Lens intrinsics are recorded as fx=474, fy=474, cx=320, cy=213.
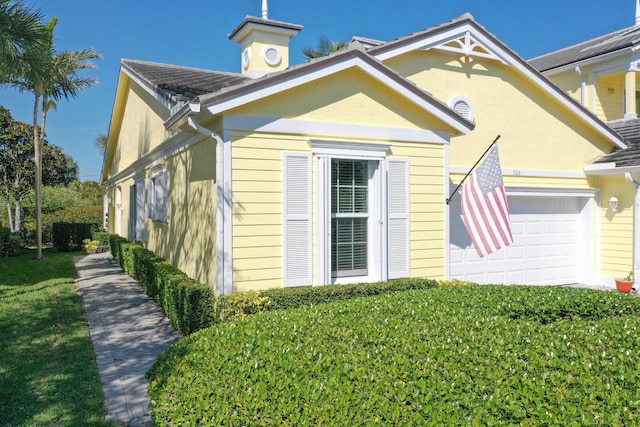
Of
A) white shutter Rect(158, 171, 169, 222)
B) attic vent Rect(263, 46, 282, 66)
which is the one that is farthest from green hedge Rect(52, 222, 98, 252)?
attic vent Rect(263, 46, 282, 66)

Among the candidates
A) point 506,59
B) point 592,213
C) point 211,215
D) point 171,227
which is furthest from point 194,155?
point 592,213

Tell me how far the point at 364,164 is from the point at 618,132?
925cm

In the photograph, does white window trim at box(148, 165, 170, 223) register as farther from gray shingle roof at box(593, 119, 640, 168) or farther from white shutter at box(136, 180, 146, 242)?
gray shingle roof at box(593, 119, 640, 168)

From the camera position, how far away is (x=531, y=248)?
39.1 ft

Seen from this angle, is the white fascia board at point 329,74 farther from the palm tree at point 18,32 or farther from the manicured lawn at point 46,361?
the palm tree at point 18,32

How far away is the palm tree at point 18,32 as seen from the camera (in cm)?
917

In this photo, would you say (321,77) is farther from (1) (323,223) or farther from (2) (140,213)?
(2) (140,213)

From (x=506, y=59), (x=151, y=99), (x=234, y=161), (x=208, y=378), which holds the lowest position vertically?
(x=208, y=378)

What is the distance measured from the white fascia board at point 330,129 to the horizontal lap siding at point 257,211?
171 millimetres

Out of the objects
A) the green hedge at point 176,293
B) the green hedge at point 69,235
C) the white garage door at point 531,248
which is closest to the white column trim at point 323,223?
the green hedge at point 176,293

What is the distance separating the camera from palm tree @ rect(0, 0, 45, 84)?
917cm

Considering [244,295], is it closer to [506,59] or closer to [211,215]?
[211,215]

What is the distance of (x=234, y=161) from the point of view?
7.08 meters

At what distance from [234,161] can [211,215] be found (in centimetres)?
96
